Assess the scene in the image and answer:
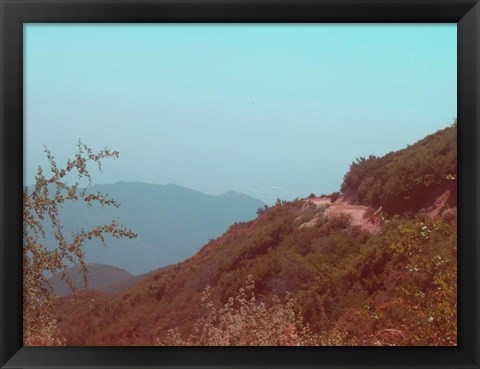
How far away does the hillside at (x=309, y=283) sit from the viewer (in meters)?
5.09

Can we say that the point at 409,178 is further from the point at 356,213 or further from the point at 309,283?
the point at 309,283

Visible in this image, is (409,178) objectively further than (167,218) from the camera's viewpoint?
Yes

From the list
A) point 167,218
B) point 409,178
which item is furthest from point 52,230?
point 409,178

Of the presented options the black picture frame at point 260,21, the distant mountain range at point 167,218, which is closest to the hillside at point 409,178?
the distant mountain range at point 167,218

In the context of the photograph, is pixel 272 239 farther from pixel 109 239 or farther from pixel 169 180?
pixel 109 239

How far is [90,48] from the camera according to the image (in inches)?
268

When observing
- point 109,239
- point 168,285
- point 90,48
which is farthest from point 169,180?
point 168,285

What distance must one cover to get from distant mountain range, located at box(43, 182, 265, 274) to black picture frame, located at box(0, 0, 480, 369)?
1823 millimetres

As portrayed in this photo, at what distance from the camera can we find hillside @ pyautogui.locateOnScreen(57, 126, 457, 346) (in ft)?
16.7

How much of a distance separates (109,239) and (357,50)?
3.97 metres

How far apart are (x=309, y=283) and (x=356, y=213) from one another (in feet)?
6.12

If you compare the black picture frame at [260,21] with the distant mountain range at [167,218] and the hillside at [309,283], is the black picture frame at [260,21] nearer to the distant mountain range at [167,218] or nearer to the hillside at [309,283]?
the hillside at [309,283]

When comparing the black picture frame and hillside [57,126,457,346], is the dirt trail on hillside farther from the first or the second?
the black picture frame

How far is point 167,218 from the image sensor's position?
19.4 feet
